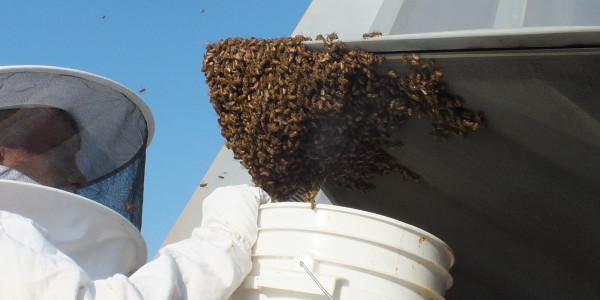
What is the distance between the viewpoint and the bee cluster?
2.06 meters

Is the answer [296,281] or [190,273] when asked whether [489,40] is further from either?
[190,273]

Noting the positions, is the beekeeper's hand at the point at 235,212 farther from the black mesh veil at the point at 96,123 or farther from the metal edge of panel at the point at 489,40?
the metal edge of panel at the point at 489,40

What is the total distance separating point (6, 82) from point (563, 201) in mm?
1851

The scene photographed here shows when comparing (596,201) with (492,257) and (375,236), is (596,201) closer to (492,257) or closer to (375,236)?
(492,257)

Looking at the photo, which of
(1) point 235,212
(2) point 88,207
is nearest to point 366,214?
(1) point 235,212

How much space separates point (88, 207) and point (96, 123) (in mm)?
429

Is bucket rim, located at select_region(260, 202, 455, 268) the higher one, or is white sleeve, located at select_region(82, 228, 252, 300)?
bucket rim, located at select_region(260, 202, 455, 268)

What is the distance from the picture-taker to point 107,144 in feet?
7.66

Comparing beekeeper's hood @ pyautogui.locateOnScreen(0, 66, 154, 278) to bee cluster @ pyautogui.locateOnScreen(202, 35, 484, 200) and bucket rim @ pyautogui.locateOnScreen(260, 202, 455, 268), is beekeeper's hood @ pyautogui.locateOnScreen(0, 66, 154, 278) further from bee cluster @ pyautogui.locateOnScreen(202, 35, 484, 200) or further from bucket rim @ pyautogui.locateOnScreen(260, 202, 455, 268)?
bucket rim @ pyautogui.locateOnScreen(260, 202, 455, 268)

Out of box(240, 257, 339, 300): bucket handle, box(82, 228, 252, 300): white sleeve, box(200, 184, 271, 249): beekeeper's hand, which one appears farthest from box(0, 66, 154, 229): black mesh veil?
box(240, 257, 339, 300): bucket handle

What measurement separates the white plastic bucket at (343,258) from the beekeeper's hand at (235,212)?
6 centimetres

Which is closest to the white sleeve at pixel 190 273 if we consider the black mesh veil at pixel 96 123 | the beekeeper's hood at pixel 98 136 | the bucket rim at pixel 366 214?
the bucket rim at pixel 366 214

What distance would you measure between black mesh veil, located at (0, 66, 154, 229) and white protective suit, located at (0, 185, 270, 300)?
0.33 m

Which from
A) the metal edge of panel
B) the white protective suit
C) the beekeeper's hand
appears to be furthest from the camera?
the beekeeper's hand
